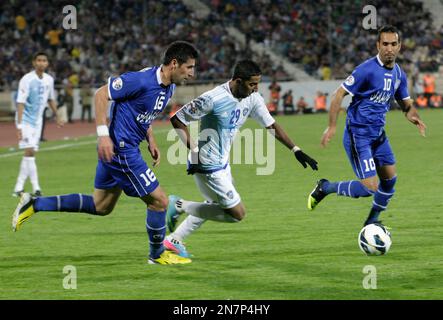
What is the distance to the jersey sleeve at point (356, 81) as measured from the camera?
37.5 ft

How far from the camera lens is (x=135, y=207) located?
48.5 ft

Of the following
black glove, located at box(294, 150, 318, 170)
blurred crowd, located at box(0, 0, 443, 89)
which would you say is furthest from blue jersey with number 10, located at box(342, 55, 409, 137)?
blurred crowd, located at box(0, 0, 443, 89)

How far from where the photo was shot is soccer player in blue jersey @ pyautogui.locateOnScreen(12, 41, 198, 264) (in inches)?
364

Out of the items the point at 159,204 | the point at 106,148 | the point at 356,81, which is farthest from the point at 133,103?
the point at 356,81

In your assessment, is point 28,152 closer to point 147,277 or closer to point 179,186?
point 179,186

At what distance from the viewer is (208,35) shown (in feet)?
157

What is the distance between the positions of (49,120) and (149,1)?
9438mm

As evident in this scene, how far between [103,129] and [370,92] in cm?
370

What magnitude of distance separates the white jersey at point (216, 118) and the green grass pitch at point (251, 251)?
1.02 meters

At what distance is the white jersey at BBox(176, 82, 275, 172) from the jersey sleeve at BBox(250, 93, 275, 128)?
51 millimetres

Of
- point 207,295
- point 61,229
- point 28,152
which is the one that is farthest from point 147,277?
point 28,152

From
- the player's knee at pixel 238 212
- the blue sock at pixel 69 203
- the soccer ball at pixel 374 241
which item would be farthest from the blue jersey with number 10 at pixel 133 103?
the soccer ball at pixel 374 241

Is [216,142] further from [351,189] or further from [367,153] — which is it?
[351,189]

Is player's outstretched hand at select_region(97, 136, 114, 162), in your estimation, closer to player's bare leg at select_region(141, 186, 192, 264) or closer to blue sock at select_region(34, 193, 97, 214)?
player's bare leg at select_region(141, 186, 192, 264)
